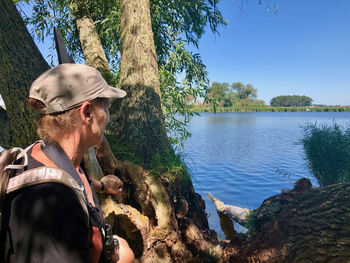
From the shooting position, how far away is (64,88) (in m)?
1.31

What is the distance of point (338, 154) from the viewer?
275 inches

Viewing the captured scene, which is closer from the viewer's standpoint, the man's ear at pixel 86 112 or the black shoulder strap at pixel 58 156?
the black shoulder strap at pixel 58 156

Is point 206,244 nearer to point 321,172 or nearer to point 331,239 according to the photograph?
point 331,239

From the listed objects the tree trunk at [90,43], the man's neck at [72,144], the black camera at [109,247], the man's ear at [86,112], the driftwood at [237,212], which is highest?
the tree trunk at [90,43]

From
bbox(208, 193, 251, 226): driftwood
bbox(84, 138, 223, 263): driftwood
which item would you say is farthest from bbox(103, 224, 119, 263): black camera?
bbox(208, 193, 251, 226): driftwood

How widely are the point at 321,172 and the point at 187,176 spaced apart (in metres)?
5.28

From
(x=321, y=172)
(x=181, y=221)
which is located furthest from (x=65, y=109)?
(x=321, y=172)

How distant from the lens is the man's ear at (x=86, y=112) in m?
1.36

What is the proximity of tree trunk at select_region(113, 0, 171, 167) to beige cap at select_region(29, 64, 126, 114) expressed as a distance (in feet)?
7.46

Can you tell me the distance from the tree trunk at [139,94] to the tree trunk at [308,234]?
1.69 m

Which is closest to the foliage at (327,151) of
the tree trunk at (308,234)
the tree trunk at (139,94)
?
the tree trunk at (308,234)

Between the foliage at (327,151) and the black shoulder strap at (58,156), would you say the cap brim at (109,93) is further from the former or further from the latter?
the foliage at (327,151)

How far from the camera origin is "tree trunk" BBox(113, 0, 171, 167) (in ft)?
12.1

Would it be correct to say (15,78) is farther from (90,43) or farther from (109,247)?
(90,43)
